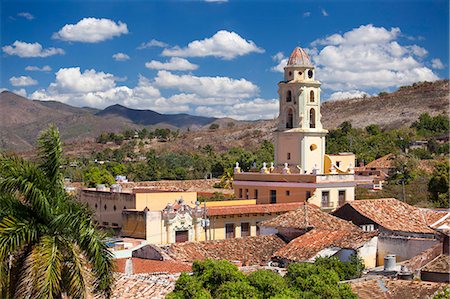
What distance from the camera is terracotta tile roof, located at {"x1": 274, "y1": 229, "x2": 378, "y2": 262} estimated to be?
2073 cm

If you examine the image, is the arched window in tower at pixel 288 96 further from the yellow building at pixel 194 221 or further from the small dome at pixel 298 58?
the yellow building at pixel 194 221

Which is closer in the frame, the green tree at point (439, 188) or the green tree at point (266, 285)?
the green tree at point (266, 285)

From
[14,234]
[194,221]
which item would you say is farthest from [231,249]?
[14,234]

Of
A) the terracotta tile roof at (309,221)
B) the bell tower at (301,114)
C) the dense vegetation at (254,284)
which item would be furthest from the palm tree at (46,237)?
the bell tower at (301,114)

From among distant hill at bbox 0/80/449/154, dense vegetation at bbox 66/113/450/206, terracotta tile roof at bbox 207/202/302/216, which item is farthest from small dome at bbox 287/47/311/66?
distant hill at bbox 0/80/449/154

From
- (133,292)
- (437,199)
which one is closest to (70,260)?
(133,292)

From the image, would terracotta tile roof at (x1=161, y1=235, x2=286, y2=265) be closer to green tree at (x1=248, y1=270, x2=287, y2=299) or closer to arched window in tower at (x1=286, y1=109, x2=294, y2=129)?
green tree at (x1=248, y1=270, x2=287, y2=299)

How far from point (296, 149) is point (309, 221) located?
41.9ft

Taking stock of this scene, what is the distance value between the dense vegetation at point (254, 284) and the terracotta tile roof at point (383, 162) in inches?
1938

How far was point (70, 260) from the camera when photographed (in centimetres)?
887

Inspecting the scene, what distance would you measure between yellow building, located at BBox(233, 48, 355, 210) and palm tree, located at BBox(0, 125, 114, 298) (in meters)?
26.4

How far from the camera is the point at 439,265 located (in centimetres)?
1675

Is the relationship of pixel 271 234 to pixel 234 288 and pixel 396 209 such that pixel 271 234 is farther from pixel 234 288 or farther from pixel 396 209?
pixel 234 288

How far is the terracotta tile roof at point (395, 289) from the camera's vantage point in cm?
1406
